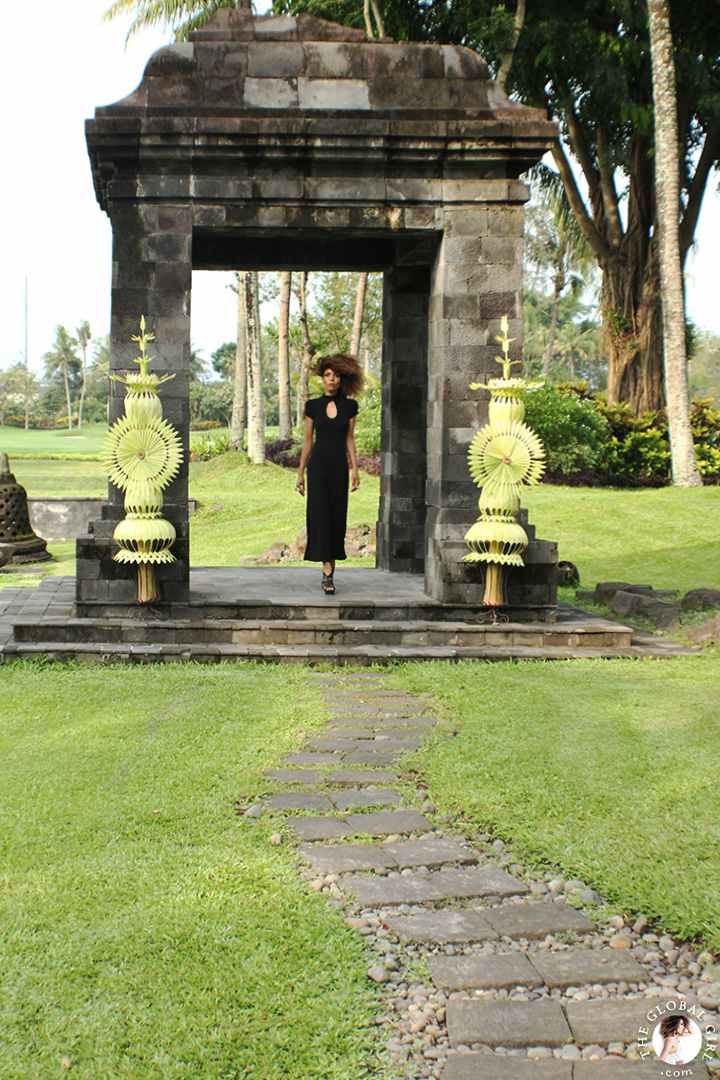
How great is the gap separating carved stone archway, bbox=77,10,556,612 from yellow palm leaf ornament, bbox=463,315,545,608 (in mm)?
258

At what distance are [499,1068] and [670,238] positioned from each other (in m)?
15.0

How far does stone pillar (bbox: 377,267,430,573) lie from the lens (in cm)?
949

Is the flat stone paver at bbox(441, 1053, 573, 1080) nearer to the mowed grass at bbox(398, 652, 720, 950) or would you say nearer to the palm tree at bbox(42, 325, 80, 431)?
the mowed grass at bbox(398, 652, 720, 950)

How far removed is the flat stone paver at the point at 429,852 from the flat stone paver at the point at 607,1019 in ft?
3.11

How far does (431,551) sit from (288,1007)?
5267mm

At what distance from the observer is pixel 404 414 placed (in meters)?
Result: 9.60

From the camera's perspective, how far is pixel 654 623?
8.32 meters

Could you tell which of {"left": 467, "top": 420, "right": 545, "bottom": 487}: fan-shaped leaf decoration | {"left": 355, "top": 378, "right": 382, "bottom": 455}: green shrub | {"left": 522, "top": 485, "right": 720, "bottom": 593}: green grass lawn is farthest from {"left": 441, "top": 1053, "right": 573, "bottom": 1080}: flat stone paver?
{"left": 355, "top": 378, "right": 382, "bottom": 455}: green shrub

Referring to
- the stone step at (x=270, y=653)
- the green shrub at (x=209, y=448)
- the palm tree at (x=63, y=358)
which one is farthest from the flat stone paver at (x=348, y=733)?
the palm tree at (x=63, y=358)

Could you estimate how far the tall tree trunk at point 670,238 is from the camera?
15273mm

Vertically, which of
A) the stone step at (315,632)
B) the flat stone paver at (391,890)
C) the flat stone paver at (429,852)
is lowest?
the flat stone paver at (391,890)

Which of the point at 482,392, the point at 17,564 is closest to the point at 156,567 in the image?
the point at 482,392

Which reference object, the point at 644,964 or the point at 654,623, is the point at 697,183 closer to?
the point at 654,623

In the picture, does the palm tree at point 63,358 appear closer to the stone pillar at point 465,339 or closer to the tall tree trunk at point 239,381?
the tall tree trunk at point 239,381
